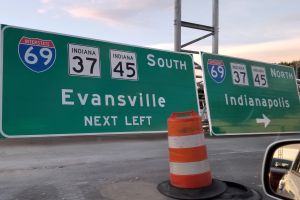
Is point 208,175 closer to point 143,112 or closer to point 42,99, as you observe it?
point 143,112

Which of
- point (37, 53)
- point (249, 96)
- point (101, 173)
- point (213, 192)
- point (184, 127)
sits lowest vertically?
point (101, 173)

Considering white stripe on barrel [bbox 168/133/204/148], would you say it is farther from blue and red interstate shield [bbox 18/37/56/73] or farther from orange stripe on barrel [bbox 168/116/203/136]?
blue and red interstate shield [bbox 18/37/56/73]

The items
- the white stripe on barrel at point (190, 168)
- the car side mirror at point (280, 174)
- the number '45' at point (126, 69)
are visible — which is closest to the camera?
the car side mirror at point (280, 174)

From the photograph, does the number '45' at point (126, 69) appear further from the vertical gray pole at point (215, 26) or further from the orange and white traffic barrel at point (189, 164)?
the vertical gray pole at point (215, 26)

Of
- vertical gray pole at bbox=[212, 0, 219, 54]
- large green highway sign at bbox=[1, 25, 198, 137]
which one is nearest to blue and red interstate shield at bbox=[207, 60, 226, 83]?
large green highway sign at bbox=[1, 25, 198, 137]

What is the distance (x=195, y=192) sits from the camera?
4930 mm

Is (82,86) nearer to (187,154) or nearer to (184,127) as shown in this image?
(184,127)

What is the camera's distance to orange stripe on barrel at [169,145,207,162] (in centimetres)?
500

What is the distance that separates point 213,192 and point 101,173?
274cm

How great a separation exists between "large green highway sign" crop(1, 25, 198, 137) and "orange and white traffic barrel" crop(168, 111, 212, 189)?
0.54m

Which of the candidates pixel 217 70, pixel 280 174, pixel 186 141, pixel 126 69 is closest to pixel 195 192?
pixel 186 141

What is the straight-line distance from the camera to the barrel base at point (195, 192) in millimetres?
4883

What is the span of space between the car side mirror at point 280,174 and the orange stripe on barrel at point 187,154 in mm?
2756

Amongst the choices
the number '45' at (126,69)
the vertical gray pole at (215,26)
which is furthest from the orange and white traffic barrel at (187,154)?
the vertical gray pole at (215,26)
